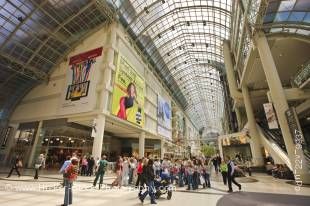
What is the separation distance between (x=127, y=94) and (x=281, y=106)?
17.5 m

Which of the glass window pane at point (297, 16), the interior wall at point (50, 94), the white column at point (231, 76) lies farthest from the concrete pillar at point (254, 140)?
the interior wall at point (50, 94)

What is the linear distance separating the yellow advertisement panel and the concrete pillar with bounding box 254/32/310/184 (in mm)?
15998

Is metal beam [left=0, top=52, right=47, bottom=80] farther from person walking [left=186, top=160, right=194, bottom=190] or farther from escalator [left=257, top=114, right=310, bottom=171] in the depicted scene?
escalator [left=257, top=114, right=310, bottom=171]

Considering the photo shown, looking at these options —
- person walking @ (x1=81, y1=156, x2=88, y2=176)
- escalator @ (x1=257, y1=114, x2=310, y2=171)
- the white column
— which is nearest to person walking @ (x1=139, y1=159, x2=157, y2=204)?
person walking @ (x1=81, y1=156, x2=88, y2=176)

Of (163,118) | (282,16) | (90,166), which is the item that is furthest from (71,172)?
(163,118)

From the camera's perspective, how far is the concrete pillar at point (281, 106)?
522 inches

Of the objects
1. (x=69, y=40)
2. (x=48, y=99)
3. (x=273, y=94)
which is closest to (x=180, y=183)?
(x=273, y=94)

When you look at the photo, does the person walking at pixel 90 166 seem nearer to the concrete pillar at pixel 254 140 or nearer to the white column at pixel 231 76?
the concrete pillar at pixel 254 140

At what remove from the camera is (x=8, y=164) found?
26141 mm

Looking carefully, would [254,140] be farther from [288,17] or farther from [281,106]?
[288,17]

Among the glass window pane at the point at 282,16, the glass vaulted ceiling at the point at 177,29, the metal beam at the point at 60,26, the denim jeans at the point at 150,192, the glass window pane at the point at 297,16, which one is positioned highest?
the glass vaulted ceiling at the point at 177,29

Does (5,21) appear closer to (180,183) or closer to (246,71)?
(180,183)

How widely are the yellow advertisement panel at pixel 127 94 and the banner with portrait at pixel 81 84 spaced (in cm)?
273

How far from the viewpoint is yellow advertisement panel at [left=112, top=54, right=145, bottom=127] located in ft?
75.4
